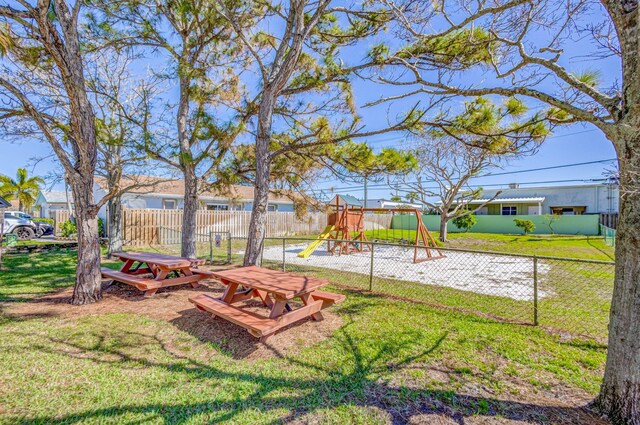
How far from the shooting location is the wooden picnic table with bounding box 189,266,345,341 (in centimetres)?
326

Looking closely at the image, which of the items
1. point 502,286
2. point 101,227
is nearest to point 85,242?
point 502,286

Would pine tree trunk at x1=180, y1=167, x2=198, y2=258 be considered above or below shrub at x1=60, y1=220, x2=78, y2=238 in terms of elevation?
above

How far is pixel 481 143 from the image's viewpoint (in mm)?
4734

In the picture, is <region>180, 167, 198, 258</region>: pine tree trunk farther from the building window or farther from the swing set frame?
the building window

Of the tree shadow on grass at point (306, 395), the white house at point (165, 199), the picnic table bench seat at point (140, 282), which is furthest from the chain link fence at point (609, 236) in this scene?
the picnic table bench seat at point (140, 282)

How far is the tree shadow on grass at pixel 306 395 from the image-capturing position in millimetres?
2174

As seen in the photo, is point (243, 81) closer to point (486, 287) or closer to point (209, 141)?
point (209, 141)

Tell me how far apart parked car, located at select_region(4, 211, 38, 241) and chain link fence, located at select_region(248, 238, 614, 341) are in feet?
51.0

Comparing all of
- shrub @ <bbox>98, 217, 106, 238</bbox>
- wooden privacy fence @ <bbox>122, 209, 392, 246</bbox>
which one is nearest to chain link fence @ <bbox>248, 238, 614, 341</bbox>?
wooden privacy fence @ <bbox>122, 209, 392, 246</bbox>

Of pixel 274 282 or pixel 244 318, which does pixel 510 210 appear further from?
pixel 244 318

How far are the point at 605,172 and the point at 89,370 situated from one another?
4.78m

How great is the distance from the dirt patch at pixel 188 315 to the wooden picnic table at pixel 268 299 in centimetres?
18

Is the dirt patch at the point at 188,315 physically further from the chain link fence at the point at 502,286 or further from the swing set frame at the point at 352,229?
the swing set frame at the point at 352,229

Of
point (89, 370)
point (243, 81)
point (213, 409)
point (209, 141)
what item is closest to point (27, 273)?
point (209, 141)
